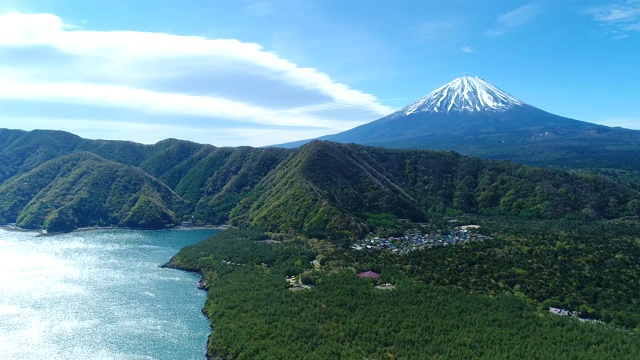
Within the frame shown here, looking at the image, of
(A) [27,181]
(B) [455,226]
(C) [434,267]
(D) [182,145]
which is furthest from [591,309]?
(D) [182,145]

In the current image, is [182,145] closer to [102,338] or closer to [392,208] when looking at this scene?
[392,208]

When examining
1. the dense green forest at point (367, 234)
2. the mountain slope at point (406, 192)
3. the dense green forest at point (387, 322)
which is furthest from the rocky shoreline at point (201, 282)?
the mountain slope at point (406, 192)

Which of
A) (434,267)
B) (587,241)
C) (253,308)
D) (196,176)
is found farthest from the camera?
(196,176)

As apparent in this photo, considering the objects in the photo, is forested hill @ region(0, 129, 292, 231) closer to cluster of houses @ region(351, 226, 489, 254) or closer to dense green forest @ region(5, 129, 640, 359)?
dense green forest @ region(5, 129, 640, 359)

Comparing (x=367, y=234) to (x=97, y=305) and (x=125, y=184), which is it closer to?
(x=97, y=305)

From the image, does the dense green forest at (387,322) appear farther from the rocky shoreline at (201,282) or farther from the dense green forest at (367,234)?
the rocky shoreline at (201,282)

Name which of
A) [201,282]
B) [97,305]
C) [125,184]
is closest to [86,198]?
[125,184]

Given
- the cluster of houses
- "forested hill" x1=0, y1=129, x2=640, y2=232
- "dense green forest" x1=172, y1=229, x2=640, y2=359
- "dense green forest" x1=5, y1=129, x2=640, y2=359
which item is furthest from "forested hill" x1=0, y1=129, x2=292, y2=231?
"dense green forest" x1=172, y1=229, x2=640, y2=359
